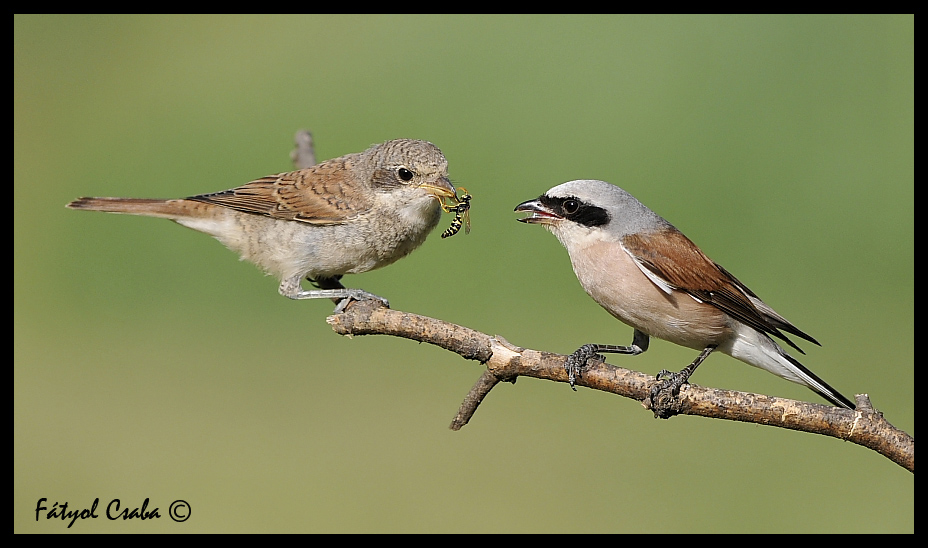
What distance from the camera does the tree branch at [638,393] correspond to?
9.01 ft

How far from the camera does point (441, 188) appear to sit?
3.85m

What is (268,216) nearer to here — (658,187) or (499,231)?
(499,231)

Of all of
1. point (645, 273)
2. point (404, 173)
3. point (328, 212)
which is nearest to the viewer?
point (645, 273)

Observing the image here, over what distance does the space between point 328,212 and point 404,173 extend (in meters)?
0.47

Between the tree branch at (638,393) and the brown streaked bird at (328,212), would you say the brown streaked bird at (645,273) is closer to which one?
the tree branch at (638,393)

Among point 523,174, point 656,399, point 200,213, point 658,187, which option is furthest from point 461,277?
point 656,399

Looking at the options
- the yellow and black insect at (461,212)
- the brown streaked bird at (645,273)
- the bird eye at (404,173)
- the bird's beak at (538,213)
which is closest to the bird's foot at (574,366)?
the brown streaked bird at (645,273)

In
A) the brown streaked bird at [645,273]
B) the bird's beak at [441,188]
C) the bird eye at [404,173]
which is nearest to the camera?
the brown streaked bird at [645,273]

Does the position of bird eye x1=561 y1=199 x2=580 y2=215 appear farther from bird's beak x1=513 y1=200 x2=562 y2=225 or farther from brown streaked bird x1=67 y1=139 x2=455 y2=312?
brown streaked bird x1=67 y1=139 x2=455 y2=312

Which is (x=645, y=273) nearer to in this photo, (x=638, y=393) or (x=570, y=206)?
(x=570, y=206)

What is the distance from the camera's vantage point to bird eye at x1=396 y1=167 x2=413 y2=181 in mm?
4012

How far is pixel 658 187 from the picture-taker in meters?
7.74

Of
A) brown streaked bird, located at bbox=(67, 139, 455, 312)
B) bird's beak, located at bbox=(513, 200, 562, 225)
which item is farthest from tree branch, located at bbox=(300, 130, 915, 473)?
brown streaked bird, located at bbox=(67, 139, 455, 312)

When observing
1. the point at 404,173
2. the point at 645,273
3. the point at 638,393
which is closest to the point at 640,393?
the point at 638,393
